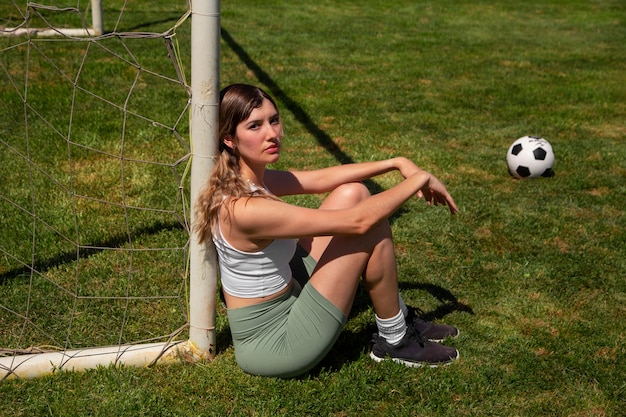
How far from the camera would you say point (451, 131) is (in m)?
6.94

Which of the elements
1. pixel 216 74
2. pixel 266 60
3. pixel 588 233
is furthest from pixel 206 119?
pixel 266 60

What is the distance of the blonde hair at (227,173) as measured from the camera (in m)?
2.91

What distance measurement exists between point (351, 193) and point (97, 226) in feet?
6.89

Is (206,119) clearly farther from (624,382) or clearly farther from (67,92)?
(67,92)

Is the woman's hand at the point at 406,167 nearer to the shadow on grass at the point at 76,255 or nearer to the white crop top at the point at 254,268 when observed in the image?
the white crop top at the point at 254,268

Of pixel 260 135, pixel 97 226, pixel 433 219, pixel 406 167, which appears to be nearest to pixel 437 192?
pixel 406 167

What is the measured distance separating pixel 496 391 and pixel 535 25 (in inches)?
426

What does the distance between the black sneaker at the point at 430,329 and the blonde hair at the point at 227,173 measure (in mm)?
1115

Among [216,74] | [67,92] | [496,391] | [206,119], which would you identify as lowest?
[496,391]

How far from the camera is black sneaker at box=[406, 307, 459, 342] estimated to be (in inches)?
140

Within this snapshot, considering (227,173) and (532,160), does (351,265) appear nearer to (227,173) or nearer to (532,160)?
(227,173)

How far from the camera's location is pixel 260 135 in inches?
116

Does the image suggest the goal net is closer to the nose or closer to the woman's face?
the woman's face

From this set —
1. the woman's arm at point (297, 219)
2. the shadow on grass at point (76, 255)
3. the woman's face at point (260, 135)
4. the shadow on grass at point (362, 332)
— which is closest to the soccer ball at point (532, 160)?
the shadow on grass at point (362, 332)
